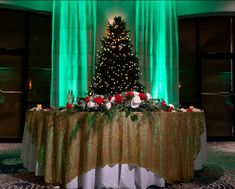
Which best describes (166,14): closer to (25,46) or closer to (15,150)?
(25,46)

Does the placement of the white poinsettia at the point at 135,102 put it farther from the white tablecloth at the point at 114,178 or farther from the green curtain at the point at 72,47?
the green curtain at the point at 72,47

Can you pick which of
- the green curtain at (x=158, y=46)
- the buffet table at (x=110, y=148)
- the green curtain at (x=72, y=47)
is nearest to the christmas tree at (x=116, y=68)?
the green curtain at (x=72, y=47)

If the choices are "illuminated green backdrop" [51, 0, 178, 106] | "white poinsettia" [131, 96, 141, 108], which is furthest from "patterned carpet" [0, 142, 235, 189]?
"illuminated green backdrop" [51, 0, 178, 106]

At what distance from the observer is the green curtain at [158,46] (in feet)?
24.9

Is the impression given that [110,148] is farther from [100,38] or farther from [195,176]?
[100,38]

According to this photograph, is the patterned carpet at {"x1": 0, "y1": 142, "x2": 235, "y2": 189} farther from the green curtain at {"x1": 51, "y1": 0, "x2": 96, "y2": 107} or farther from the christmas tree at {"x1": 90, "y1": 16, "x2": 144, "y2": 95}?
the green curtain at {"x1": 51, "y1": 0, "x2": 96, "y2": 107}

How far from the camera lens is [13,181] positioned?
134 inches

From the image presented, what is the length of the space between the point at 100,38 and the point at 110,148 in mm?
5223

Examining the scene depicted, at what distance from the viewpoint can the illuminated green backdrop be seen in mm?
7398

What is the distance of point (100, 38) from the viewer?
7812 mm

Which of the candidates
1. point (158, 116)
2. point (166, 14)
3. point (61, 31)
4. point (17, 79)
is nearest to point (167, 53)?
point (166, 14)

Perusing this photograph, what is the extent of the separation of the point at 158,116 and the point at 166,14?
17.1 feet

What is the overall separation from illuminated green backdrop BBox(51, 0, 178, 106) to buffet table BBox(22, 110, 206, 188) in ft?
13.7

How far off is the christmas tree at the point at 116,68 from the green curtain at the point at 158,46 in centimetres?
77
